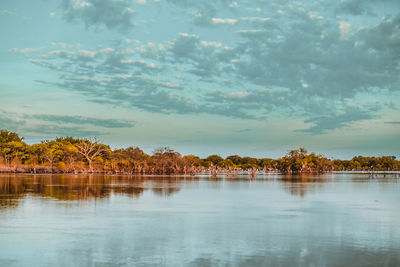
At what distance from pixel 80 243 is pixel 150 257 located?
324 centimetres

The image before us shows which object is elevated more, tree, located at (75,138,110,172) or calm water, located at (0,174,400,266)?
tree, located at (75,138,110,172)

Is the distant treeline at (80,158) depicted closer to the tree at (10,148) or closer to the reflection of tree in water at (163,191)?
the tree at (10,148)

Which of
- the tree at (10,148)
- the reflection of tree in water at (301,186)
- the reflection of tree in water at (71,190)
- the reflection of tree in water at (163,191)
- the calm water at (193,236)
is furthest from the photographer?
the tree at (10,148)

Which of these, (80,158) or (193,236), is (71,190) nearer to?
(193,236)

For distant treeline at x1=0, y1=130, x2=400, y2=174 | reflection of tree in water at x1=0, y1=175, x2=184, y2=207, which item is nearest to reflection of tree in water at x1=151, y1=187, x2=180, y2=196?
reflection of tree in water at x1=0, y1=175, x2=184, y2=207

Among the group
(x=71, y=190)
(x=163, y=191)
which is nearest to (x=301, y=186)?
(x=163, y=191)

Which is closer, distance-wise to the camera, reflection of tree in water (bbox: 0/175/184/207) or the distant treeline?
reflection of tree in water (bbox: 0/175/184/207)

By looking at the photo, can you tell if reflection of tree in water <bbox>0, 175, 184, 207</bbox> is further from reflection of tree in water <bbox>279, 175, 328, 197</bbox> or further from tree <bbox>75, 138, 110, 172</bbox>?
tree <bbox>75, 138, 110, 172</bbox>

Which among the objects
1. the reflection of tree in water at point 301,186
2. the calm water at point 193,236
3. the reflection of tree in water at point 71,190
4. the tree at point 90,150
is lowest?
the reflection of tree in water at point 301,186

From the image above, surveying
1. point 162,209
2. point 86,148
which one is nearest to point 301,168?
point 86,148

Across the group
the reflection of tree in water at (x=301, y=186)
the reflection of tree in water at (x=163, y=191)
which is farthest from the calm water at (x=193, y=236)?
the reflection of tree in water at (x=301, y=186)

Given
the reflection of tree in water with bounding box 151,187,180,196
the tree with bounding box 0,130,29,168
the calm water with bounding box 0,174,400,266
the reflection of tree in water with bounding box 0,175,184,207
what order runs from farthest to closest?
the tree with bounding box 0,130,29,168 < the reflection of tree in water with bounding box 151,187,180,196 < the reflection of tree in water with bounding box 0,175,184,207 < the calm water with bounding box 0,174,400,266

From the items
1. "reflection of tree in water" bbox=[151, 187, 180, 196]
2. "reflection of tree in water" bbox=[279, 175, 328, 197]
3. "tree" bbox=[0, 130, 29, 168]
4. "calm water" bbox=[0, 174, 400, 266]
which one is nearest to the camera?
"calm water" bbox=[0, 174, 400, 266]

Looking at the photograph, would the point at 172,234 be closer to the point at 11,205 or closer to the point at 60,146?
the point at 11,205
